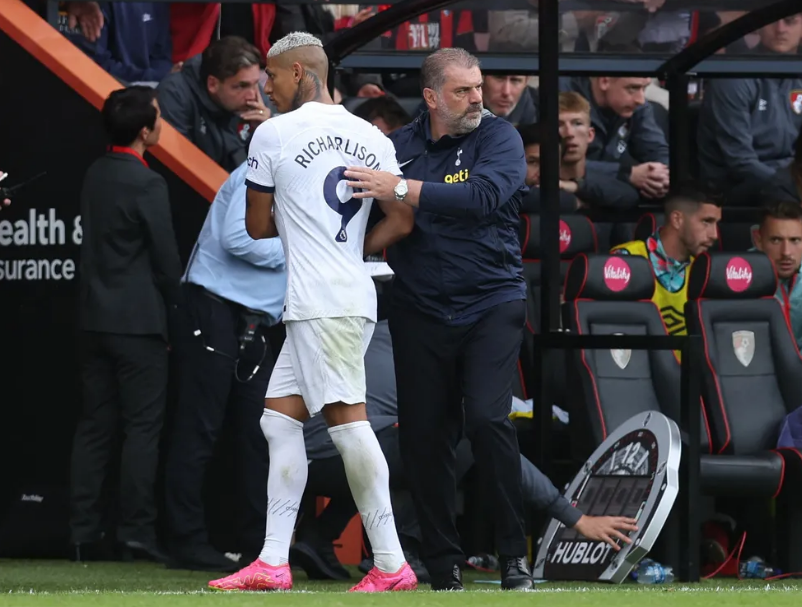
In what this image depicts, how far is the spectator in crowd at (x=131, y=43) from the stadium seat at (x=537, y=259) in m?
2.41

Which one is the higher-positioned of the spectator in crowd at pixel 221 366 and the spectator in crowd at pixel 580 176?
the spectator in crowd at pixel 580 176

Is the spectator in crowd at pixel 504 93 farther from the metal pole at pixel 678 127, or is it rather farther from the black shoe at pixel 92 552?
the black shoe at pixel 92 552

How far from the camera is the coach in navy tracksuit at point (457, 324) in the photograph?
6785mm

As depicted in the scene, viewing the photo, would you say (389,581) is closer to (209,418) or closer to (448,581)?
(448,581)

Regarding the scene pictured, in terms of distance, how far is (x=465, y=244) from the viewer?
22.5 ft

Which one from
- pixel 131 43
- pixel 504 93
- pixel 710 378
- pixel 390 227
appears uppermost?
pixel 131 43

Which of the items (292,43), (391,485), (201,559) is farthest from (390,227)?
(201,559)

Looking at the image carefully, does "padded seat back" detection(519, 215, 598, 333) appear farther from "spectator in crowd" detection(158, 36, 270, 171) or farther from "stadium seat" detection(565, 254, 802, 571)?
"spectator in crowd" detection(158, 36, 270, 171)

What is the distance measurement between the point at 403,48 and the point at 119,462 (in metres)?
2.97

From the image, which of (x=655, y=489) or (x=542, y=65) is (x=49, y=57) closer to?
(x=542, y=65)

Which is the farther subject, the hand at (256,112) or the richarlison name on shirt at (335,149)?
the hand at (256,112)

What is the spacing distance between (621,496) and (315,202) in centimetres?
239

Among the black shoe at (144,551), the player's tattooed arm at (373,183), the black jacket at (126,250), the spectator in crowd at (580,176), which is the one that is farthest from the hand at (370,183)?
the spectator in crowd at (580,176)

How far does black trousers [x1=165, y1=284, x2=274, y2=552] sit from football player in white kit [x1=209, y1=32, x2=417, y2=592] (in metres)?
2.08
